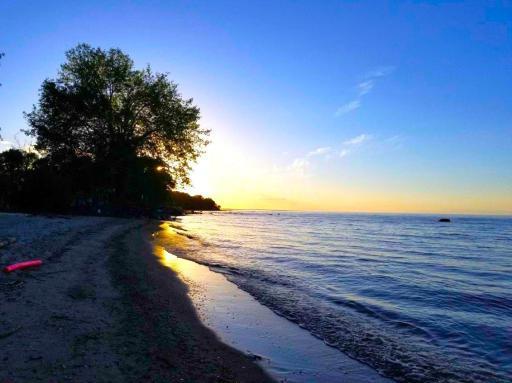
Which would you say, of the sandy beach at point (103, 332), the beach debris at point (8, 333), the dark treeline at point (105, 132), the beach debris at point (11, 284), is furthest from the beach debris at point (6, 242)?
the dark treeline at point (105, 132)

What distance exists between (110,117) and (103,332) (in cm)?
4415

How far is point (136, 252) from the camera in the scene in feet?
58.8

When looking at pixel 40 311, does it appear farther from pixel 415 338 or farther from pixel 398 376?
pixel 415 338

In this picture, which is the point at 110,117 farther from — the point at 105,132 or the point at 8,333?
the point at 8,333

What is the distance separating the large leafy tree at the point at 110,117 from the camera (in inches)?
1804

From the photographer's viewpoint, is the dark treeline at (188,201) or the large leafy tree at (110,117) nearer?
the large leafy tree at (110,117)

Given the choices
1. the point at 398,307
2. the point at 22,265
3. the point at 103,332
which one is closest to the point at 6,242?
the point at 22,265

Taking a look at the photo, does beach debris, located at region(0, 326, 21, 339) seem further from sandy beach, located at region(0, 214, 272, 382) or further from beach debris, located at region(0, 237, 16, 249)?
beach debris, located at region(0, 237, 16, 249)

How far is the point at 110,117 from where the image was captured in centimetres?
4662

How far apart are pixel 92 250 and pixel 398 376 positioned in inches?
513

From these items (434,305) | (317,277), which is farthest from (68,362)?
(317,277)

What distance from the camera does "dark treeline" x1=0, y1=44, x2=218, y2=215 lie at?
45.8 meters

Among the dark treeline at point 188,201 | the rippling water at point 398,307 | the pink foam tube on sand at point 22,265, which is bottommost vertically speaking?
the rippling water at point 398,307

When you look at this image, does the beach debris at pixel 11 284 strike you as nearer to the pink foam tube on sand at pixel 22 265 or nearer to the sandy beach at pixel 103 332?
the sandy beach at pixel 103 332
